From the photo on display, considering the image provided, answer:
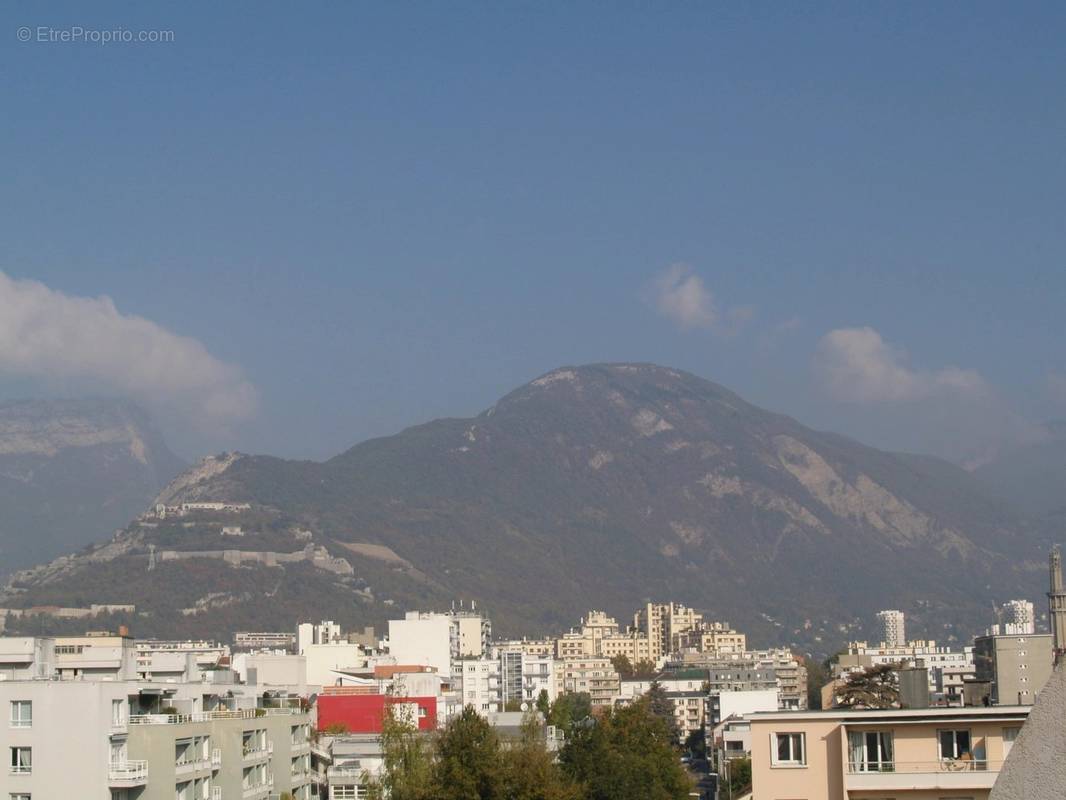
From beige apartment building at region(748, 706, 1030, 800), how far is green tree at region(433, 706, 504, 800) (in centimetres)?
1548

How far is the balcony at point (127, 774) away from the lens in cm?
4131

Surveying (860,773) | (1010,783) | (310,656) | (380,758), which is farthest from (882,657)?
(1010,783)

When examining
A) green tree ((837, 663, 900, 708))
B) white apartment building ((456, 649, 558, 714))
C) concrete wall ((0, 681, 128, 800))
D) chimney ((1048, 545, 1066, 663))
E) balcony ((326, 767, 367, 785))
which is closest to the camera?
→ concrete wall ((0, 681, 128, 800))

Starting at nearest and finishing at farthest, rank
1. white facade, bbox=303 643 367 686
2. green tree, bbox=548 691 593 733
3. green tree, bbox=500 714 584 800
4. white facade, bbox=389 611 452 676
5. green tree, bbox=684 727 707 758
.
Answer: green tree, bbox=500 714 584 800 < white facade, bbox=303 643 367 686 < green tree, bbox=548 691 593 733 < green tree, bbox=684 727 707 758 < white facade, bbox=389 611 452 676

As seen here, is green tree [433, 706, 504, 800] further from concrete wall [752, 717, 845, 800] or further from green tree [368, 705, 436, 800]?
concrete wall [752, 717, 845, 800]

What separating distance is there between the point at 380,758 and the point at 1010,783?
181 ft

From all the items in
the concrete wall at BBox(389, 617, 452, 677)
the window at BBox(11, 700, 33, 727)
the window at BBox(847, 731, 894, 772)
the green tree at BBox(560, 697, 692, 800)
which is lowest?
the green tree at BBox(560, 697, 692, 800)

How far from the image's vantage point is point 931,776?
27656 mm

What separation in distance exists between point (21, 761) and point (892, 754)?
22.3 metres

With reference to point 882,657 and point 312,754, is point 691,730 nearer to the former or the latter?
point 882,657

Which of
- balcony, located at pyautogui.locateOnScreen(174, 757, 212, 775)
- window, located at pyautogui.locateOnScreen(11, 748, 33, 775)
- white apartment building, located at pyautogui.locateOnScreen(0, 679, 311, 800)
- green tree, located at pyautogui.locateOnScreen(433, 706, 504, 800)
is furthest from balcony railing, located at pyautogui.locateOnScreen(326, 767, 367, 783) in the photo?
window, located at pyautogui.locateOnScreen(11, 748, 33, 775)

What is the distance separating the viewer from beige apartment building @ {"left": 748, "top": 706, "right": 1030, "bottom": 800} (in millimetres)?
27562

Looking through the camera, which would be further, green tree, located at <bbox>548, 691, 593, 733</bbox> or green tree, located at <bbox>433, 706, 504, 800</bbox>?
green tree, located at <bbox>548, 691, 593, 733</bbox>

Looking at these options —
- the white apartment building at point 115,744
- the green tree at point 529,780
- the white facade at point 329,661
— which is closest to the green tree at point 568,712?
the white facade at point 329,661
